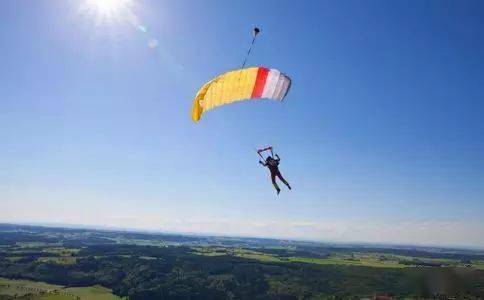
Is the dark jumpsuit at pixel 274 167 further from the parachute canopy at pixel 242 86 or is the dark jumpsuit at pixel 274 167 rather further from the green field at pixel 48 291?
the green field at pixel 48 291

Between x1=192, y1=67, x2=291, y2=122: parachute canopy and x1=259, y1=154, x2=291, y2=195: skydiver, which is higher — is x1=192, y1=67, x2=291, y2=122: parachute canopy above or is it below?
above

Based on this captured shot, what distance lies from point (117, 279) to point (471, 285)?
405 feet

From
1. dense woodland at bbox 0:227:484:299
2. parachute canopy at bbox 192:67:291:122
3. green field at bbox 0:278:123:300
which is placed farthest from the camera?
dense woodland at bbox 0:227:484:299

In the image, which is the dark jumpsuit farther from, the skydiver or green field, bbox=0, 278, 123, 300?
green field, bbox=0, 278, 123, 300

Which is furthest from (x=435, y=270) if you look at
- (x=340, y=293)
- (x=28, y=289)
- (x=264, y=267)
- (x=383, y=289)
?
(x=264, y=267)

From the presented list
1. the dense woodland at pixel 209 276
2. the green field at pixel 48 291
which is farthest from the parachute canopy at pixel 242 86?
the green field at pixel 48 291

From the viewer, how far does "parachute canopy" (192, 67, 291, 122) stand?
18.9 meters

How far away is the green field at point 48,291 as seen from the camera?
10906 centimetres

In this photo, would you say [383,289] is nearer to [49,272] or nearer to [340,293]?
[340,293]

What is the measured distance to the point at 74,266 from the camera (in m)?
154

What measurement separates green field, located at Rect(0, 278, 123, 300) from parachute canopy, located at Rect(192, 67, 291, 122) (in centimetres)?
10126

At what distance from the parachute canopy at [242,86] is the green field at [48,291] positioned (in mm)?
101263

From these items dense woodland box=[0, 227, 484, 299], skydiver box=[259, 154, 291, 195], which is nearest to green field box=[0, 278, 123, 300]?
dense woodland box=[0, 227, 484, 299]

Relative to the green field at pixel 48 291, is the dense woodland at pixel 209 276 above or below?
above
